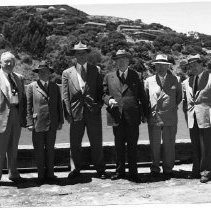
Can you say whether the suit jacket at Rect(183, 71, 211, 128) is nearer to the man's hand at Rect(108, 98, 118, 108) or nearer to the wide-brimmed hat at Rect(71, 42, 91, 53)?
the man's hand at Rect(108, 98, 118, 108)

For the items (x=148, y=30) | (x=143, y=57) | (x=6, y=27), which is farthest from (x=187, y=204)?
(x=148, y=30)

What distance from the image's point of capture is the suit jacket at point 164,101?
6902mm

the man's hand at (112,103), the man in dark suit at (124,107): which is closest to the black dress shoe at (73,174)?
the man in dark suit at (124,107)

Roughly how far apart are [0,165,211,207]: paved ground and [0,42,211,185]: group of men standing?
177mm

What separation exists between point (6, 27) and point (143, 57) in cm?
1456

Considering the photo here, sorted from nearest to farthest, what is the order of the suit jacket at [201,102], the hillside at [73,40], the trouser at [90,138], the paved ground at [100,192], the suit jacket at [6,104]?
1. the paved ground at [100,192]
2. the suit jacket at [6,104]
3. the suit jacket at [201,102]
4. the trouser at [90,138]
5. the hillside at [73,40]

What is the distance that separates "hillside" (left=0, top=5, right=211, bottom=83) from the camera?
4219 cm

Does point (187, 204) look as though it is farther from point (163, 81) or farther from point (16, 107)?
point (16, 107)

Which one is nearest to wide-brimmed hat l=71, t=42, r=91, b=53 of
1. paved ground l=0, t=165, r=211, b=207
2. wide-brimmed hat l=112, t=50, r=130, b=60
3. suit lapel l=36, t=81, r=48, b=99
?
wide-brimmed hat l=112, t=50, r=130, b=60

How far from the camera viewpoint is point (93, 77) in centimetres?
681

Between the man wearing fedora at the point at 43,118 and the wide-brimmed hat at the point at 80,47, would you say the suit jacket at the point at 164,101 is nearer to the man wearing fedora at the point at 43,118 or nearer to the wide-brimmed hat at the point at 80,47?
the wide-brimmed hat at the point at 80,47

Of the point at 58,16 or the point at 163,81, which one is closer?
the point at 163,81

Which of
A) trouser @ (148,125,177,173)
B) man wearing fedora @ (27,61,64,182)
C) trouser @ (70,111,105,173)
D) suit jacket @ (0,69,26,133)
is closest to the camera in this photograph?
suit jacket @ (0,69,26,133)

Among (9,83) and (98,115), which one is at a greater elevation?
(9,83)
